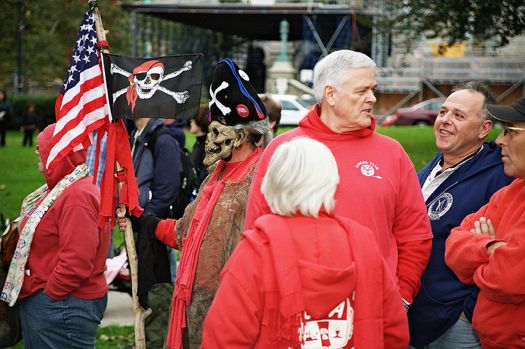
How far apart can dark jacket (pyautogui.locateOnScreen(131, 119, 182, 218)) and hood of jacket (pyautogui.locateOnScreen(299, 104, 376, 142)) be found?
119 inches

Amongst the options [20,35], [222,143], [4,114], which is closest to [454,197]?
[222,143]

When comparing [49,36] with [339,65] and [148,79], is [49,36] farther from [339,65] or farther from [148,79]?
[339,65]

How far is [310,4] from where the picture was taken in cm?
3572

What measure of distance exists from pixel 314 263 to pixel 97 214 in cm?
234

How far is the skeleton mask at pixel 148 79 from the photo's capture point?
5.40 m

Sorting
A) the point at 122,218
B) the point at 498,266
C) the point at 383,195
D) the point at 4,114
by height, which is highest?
the point at 383,195

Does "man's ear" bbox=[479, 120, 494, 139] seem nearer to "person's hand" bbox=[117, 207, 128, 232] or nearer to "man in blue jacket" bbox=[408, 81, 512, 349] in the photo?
"man in blue jacket" bbox=[408, 81, 512, 349]

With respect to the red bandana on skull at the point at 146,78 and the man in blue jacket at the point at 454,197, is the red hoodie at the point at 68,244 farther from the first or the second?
the man in blue jacket at the point at 454,197

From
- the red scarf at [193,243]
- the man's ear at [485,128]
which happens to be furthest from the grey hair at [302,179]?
the man's ear at [485,128]

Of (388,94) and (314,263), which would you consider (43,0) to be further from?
(314,263)

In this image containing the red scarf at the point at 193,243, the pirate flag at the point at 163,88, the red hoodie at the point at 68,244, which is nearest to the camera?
the red scarf at the point at 193,243

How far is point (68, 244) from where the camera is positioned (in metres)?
5.21

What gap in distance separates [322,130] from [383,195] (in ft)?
1.63

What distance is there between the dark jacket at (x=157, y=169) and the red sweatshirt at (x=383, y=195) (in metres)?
3.10
